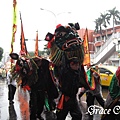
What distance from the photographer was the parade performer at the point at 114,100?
10.6 feet

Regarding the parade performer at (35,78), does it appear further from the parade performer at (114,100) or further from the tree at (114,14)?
the tree at (114,14)

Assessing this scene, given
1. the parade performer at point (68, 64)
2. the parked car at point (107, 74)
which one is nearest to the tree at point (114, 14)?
the parked car at point (107, 74)

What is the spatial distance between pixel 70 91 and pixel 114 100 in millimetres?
788

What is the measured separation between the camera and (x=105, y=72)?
456 inches

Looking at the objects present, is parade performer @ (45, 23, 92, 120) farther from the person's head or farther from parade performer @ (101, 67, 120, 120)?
parade performer @ (101, 67, 120, 120)

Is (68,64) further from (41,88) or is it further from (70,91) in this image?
(41,88)

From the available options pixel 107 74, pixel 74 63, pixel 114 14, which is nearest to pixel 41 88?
pixel 74 63

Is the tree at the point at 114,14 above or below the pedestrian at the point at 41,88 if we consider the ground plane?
above

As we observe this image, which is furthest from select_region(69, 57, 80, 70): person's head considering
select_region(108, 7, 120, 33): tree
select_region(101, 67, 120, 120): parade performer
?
select_region(108, 7, 120, 33): tree

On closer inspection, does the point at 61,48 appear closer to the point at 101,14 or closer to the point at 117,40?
the point at 117,40

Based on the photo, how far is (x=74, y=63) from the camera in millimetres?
3756

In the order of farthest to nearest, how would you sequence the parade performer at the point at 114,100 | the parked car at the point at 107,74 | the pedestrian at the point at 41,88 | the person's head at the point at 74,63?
the parked car at the point at 107,74, the pedestrian at the point at 41,88, the person's head at the point at 74,63, the parade performer at the point at 114,100

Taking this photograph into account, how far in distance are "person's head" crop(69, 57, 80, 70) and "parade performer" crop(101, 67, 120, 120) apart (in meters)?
0.70

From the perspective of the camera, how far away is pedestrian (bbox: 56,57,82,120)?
380 cm
